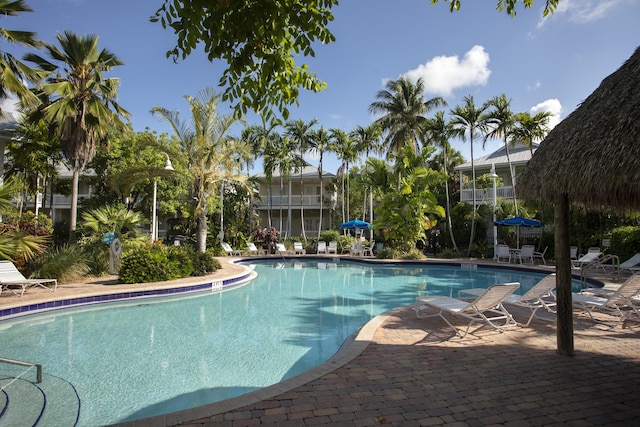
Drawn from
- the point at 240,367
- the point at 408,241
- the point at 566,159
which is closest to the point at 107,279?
the point at 240,367

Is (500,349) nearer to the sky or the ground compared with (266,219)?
nearer to the ground

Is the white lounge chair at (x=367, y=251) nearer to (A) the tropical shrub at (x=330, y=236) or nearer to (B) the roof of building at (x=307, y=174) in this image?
(A) the tropical shrub at (x=330, y=236)

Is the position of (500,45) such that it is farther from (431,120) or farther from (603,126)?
(431,120)

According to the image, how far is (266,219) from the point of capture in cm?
3578

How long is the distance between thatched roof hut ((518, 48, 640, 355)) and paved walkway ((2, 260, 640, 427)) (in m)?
0.65

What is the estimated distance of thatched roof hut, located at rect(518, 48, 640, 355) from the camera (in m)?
3.47

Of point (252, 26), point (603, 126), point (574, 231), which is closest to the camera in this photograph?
point (252, 26)

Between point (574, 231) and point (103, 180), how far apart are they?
24.9 meters

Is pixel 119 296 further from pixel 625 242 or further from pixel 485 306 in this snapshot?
pixel 625 242

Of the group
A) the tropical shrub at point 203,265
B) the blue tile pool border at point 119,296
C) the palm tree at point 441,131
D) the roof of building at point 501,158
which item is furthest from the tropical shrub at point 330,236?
the blue tile pool border at point 119,296

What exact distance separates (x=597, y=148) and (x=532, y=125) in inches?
724

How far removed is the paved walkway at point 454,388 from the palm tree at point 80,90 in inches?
521

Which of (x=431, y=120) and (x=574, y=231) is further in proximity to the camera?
(x=431, y=120)

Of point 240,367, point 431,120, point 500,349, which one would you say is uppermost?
point 431,120
